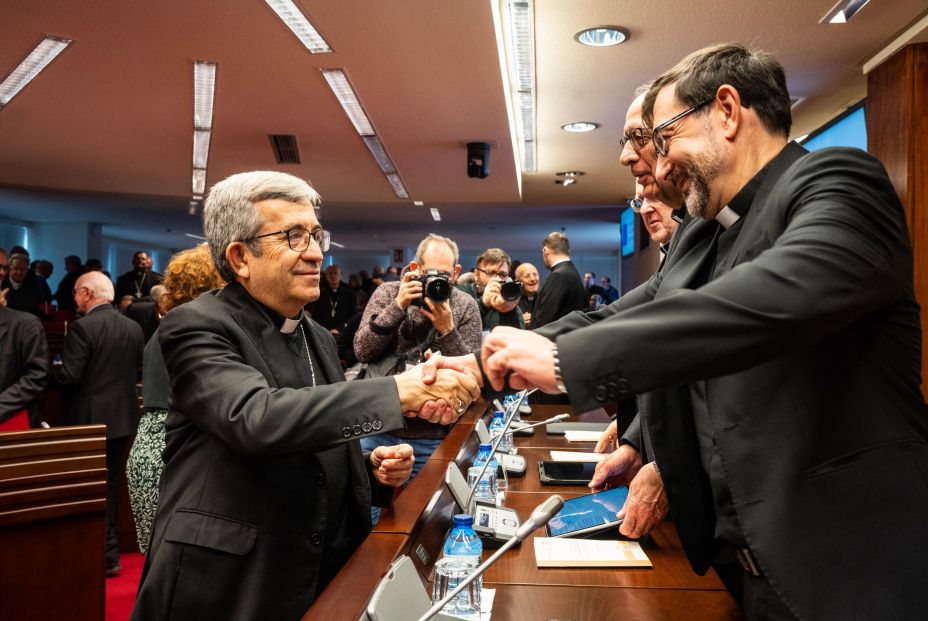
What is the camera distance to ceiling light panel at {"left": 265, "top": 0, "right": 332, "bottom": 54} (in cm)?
391

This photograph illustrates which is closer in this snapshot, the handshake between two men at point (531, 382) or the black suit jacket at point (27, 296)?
the handshake between two men at point (531, 382)

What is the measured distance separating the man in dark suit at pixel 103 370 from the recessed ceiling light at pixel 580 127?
13.5 feet

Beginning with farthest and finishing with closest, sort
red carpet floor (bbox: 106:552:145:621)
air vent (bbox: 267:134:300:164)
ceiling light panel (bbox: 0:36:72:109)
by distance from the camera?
air vent (bbox: 267:134:300:164), ceiling light panel (bbox: 0:36:72:109), red carpet floor (bbox: 106:552:145:621)

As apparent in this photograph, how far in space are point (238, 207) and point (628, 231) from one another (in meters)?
10.7

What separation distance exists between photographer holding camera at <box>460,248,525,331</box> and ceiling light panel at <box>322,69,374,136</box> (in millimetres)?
1643

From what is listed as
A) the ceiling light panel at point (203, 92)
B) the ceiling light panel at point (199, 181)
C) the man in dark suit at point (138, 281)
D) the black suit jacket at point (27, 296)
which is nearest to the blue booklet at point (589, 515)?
the ceiling light panel at point (203, 92)

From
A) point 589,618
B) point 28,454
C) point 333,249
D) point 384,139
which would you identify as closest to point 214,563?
point 589,618

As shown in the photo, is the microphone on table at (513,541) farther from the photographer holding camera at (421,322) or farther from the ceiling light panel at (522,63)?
the ceiling light panel at (522,63)

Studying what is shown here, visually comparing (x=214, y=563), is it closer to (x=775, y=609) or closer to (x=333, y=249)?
(x=775, y=609)

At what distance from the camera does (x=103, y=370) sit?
417 cm

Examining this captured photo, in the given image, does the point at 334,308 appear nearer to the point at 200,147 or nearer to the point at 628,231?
the point at 200,147

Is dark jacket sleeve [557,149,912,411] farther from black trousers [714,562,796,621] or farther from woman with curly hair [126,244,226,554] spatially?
woman with curly hair [126,244,226,554]

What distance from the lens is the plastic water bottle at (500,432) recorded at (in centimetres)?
249

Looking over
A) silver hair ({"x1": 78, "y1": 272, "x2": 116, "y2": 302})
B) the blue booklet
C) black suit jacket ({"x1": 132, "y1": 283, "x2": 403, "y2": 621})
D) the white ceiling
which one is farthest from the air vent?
the blue booklet
